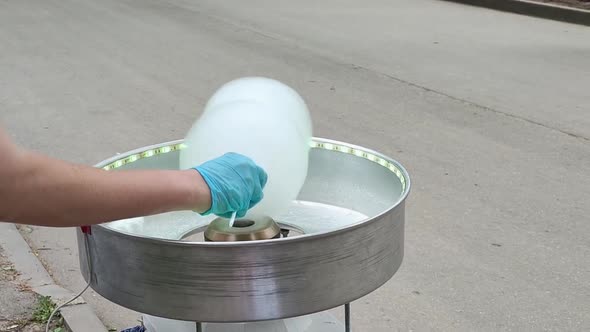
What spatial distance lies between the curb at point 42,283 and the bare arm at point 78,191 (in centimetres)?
176

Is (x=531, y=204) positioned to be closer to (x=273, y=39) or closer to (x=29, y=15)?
(x=273, y=39)

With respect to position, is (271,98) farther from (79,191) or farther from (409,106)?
(409,106)

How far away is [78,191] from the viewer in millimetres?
1406

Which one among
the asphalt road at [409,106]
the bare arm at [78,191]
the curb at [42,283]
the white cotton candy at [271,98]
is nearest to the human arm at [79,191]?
the bare arm at [78,191]

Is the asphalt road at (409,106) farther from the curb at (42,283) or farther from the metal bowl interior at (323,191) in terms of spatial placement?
the metal bowl interior at (323,191)

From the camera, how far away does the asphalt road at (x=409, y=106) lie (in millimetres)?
3652

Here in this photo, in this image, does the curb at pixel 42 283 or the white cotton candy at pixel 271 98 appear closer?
the white cotton candy at pixel 271 98

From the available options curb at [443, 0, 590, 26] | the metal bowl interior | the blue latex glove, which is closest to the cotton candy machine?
the blue latex glove

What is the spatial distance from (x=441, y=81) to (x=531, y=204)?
3.01 metres

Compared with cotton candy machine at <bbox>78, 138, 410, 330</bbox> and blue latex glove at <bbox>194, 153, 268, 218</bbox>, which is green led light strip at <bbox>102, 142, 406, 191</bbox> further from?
blue latex glove at <bbox>194, 153, 268, 218</bbox>

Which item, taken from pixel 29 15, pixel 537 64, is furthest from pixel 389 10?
pixel 29 15

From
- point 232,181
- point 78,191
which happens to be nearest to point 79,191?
point 78,191

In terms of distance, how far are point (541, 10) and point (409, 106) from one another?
5201 mm

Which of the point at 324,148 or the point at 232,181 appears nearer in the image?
the point at 232,181
